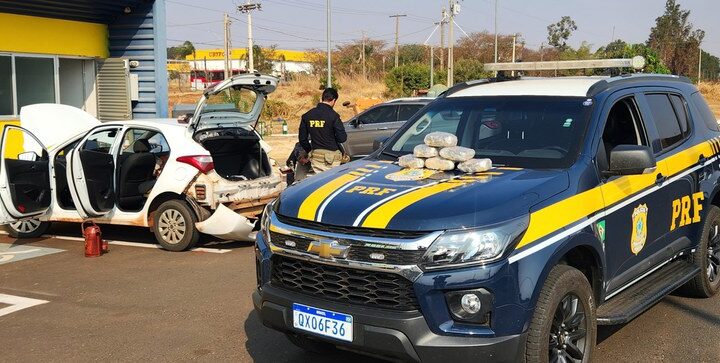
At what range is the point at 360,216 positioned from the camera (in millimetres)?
3701

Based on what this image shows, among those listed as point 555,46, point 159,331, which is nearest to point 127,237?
point 159,331

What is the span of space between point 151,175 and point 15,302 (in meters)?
2.96

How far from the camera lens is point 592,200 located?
4.19 m

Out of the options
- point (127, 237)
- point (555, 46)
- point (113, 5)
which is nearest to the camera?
point (127, 237)

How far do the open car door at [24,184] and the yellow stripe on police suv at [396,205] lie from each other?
5.92 metres

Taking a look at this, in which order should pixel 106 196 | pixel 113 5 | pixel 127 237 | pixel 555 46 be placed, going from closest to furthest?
1. pixel 106 196
2. pixel 127 237
3. pixel 113 5
4. pixel 555 46

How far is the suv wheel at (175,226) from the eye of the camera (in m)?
8.15

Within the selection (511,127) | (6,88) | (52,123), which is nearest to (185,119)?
(52,123)

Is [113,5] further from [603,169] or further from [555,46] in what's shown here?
[555,46]

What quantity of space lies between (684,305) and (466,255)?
3365mm

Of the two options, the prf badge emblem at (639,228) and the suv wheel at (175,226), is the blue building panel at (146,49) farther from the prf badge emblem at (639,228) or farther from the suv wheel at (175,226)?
the prf badge emblem at (639,228)

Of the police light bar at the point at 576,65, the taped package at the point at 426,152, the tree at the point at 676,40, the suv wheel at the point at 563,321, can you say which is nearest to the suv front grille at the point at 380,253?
the suv wheel at the point at 563,321

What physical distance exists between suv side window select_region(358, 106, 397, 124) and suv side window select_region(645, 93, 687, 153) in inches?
417

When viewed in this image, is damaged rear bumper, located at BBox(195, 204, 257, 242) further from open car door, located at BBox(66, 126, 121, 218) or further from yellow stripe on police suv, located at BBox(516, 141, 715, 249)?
yellow stripe on police suv, located at BBox(516, 141, 715, 249)
